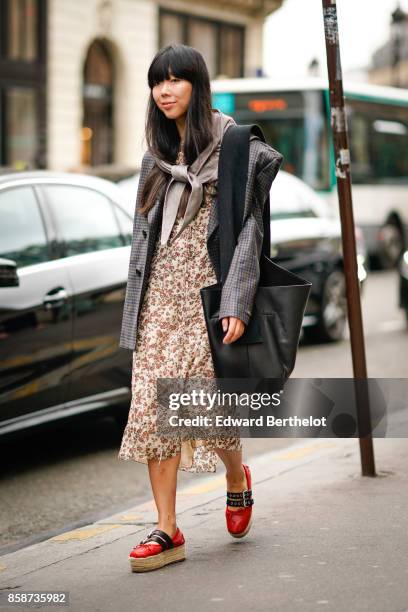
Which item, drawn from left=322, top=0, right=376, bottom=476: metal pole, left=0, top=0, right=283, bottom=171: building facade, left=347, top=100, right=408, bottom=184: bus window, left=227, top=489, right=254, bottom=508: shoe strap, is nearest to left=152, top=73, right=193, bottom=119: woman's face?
left=322, top=0, right=376, bottom=476: metal pole

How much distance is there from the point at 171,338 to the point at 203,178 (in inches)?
22.5

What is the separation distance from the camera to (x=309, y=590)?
3.78 meters

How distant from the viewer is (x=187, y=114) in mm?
4266

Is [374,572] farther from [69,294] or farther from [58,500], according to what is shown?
[69,294]

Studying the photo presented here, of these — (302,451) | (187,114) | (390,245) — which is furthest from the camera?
(390,245)

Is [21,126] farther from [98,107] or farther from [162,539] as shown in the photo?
[162,539]

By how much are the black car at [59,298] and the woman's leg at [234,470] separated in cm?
168

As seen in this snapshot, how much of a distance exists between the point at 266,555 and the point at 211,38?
26818 mm

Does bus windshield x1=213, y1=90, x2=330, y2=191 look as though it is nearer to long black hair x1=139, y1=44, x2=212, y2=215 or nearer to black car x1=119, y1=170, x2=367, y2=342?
black car x1=119, y1=170, x2=367, y2=342

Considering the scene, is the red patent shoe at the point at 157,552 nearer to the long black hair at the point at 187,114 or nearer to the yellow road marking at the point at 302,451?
the long black hair at the point at 187,114

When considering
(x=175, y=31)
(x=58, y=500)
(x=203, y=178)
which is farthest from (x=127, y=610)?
(x=175, y=31)

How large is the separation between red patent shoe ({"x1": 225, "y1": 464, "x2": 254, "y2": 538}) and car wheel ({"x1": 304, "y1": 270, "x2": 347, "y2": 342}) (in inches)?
271

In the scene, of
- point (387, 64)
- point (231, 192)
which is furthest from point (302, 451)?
point (387, 64)

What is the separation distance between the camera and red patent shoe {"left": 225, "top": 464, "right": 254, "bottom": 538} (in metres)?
4.45
